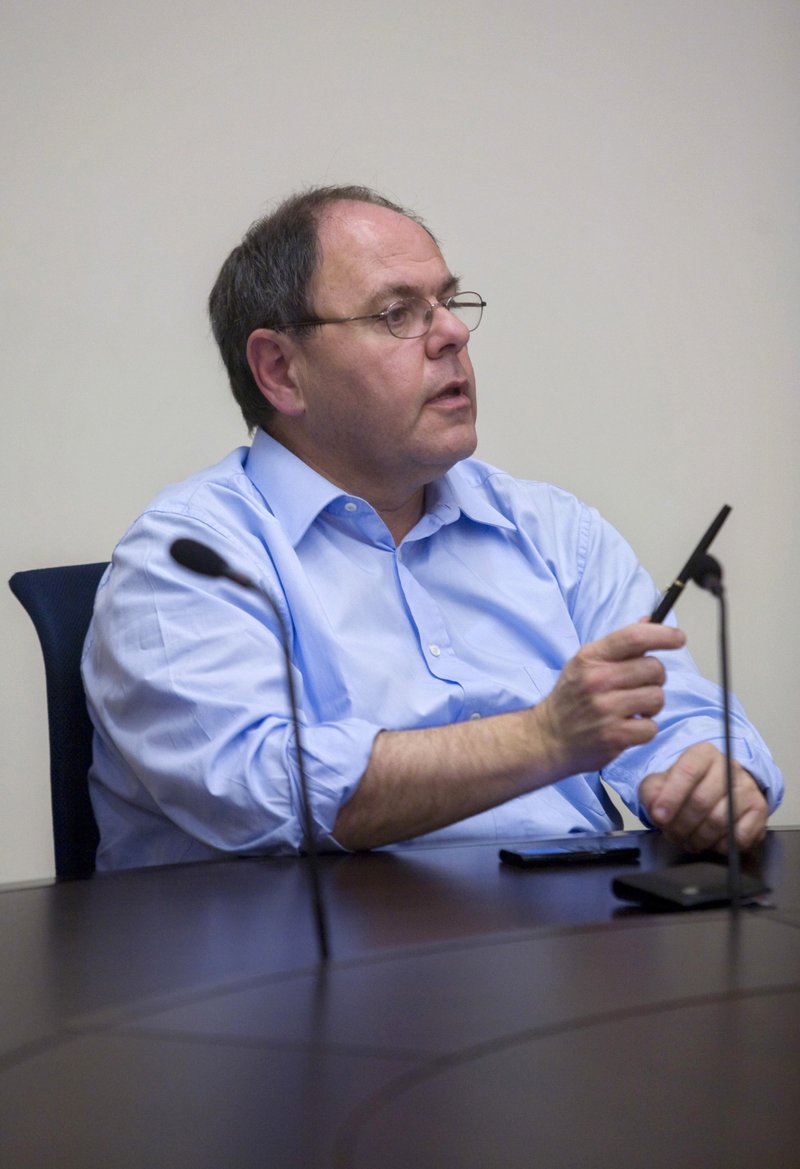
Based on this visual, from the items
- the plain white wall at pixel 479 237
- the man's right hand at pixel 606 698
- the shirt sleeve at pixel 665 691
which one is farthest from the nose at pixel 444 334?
the plain white wall at pixel 479 237

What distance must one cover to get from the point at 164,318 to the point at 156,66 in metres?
0.51

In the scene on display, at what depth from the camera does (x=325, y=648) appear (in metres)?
1.50

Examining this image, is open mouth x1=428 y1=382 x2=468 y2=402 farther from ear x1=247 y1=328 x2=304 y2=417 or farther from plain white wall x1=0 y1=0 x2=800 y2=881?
plain white wall x1=0 y1=0 x2=800 y2=881

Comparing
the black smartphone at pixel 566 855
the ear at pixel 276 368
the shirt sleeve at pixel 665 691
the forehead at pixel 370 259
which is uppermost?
the forehead at pixel 370 259

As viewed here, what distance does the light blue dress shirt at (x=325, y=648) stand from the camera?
1.32m

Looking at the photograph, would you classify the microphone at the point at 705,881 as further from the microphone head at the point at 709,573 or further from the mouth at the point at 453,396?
the mouth at the point at 453,396

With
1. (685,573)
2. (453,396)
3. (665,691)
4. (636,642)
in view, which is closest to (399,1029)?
(685,573)

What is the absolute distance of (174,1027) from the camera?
724 mm

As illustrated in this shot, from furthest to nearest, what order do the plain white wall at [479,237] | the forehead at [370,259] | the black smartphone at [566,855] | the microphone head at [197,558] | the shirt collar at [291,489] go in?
the plain white wall at [479,237] → the forehead at [370,259] → the shirt collar at [291,489] → the black smartphone at [566,855] → the microphone head at [197,558]

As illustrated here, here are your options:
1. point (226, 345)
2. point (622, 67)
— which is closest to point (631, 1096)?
point (226, 345)

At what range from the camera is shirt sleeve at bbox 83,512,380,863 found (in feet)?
4.20

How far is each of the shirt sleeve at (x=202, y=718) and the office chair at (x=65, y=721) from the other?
27 mm

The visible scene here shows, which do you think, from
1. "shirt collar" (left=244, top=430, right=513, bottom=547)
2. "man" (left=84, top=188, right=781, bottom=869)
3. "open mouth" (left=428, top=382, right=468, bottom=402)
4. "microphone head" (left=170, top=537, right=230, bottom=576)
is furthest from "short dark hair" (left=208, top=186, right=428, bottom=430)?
"microphone head" (left=170, top=537, right=230, bottom=576)

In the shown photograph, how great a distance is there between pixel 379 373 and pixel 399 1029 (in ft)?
3.66
